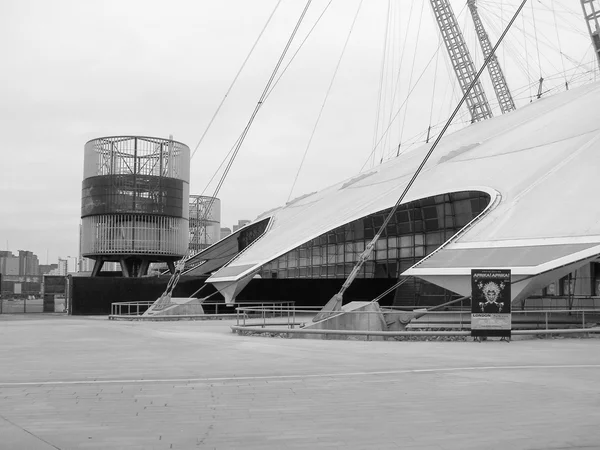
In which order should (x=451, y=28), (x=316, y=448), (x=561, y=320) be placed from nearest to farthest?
(x=316, y=448)
(x=561, y=320)
(x=451, y=28)

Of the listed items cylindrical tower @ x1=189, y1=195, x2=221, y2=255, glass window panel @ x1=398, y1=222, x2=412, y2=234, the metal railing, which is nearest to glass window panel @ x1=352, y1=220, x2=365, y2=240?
glass window panel @ x1=398, y1=222, x2=412, y2=234

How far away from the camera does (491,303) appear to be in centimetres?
1817

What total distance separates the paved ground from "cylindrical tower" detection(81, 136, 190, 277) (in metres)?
43.2

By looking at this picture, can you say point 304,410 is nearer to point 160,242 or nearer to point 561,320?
point 561,320

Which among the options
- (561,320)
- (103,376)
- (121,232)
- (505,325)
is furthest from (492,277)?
(121,232)

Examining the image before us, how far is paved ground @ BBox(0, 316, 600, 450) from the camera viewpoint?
21.9 ft

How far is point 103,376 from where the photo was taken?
1104 cm

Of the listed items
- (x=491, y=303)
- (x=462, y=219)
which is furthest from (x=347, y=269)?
(x=491, y=303)

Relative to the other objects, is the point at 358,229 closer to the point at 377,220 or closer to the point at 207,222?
the point at 377,220

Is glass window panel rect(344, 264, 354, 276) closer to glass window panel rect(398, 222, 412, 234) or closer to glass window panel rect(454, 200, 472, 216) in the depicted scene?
glass window panel rect(398, 222, 412, 234)

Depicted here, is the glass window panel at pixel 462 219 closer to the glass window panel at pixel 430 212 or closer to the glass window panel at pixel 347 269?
the glass window panel at pixel 430 212

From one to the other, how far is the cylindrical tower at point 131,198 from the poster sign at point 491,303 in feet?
142

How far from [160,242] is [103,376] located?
162 feet

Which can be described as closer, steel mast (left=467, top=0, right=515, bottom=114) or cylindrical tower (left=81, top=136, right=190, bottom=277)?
cylindrical tower (left=81, top=136, right=190, bottom=277)
